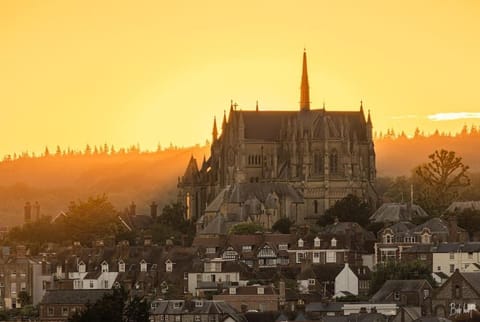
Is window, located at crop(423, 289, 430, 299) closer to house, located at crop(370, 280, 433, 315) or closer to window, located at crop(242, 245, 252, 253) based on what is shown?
house, located at crop(370, 280, 433, 315)

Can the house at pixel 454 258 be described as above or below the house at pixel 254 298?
above

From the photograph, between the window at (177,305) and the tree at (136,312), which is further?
the window at (177,305)

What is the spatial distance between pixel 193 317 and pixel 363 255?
119 ft

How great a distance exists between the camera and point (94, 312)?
136500mm

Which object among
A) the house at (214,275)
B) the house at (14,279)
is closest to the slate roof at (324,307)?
the house at (214,275)

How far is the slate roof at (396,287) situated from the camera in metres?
159

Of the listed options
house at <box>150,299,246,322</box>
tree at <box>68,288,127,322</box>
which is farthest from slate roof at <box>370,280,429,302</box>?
tree at <box>68,288,127,322</box>

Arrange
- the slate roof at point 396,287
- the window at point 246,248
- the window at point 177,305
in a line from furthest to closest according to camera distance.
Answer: the window at point 246,248 < the slate roof at point 396,287 < the window at point 177,305

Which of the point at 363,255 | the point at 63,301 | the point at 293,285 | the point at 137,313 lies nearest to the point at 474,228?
the point at 363,255

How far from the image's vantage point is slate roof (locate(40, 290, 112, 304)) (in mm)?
168750

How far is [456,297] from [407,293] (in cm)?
A: 384

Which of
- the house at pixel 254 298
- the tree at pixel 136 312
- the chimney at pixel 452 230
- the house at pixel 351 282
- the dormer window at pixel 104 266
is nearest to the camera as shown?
the tree at pixel 136 312

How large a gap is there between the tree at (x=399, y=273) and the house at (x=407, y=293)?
5442 millimetres

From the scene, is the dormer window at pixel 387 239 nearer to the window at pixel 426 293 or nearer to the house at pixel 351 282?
the house at pixel 351 282
